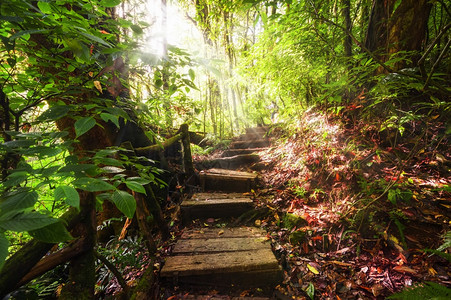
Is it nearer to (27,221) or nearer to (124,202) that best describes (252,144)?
(124,202)

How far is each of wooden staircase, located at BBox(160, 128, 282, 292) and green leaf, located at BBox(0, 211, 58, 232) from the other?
1.88 m

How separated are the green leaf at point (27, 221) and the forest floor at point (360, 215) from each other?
77.2 inches

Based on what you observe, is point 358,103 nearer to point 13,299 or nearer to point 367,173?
point 367,173

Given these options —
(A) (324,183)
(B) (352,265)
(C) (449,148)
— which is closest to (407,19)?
(C) (449,148)

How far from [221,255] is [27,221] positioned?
2.14 meters

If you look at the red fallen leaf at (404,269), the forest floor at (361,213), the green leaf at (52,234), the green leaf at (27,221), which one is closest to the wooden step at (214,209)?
the forest floor at (361,213)

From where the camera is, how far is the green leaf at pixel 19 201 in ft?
2.20

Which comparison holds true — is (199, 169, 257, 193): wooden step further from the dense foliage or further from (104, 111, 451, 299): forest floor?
the dense foliage


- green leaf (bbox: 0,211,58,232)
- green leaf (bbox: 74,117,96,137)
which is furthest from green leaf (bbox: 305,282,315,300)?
green leaf (bbox: 74,117,96,137)

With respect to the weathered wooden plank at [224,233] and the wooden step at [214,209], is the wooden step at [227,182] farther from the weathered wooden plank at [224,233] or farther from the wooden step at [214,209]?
the weathered wooden plank at [224,233]

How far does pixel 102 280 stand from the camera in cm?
244

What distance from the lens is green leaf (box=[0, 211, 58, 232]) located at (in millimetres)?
578

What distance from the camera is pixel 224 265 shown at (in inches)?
83.3

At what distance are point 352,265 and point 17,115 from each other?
352 cm
